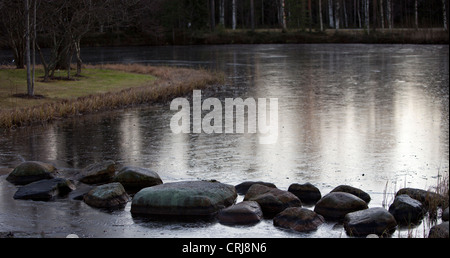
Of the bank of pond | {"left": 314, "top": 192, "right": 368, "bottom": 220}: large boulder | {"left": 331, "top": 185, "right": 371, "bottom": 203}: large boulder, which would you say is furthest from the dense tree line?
{"left": 314, "top": 192, "right": 368, "bottom": 220}: large boulder

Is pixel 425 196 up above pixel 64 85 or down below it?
below

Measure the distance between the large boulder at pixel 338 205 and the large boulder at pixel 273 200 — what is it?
407 millimetres

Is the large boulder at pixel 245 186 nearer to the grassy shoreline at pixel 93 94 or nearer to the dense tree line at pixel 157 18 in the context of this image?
the grassy shoreline at pixel 93 94

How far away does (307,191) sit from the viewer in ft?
35.5

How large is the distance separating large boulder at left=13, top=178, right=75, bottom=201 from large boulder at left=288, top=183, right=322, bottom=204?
405 cm

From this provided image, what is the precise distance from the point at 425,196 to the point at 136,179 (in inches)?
199

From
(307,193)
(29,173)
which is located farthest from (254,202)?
(29,173)

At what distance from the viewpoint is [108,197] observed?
10.6 meters

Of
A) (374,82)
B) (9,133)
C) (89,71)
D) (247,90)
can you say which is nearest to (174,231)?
(9,133)

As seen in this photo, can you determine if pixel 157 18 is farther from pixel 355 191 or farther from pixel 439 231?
pixel 439 231

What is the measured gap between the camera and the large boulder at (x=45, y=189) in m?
11.1

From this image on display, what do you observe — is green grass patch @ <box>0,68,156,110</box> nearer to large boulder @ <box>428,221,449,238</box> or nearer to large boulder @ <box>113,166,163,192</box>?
large boulder @ <box>113,166,163,192</box>
